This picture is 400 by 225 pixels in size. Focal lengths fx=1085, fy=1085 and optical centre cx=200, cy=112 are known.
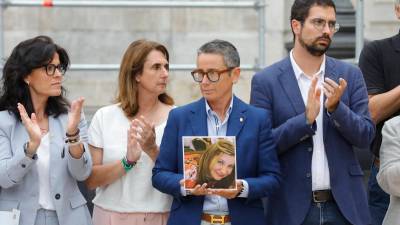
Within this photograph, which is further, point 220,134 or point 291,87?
point 291,87

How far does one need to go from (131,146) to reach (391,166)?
1.41 meters

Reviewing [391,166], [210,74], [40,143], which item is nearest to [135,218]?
[40,143]

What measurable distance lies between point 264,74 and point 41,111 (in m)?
1.26

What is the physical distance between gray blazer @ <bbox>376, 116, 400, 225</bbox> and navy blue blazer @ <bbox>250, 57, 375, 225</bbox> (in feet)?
0.30

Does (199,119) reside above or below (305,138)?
above

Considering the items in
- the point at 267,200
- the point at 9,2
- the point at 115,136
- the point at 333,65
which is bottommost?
the point at 267,200

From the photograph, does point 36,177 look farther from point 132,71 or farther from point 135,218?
point 132,71

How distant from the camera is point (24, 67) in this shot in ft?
19.6

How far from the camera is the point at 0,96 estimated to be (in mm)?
6148

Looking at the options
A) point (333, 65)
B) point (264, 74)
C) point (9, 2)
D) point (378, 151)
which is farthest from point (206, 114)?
point (9, 2)

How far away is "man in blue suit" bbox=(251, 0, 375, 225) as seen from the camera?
5770 mm

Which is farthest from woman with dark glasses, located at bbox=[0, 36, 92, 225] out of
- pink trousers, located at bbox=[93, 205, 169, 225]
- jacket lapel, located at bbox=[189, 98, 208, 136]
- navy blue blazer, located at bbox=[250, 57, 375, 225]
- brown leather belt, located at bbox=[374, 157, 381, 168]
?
brown leather belt, located at bbox=[374, 157, 381, 168]

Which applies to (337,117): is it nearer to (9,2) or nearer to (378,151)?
(378,151)

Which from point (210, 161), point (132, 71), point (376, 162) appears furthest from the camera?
point (376, 162)
